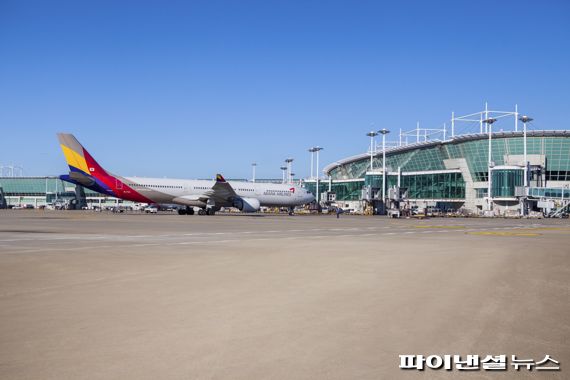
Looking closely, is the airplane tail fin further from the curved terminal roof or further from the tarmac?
the curved terminal roof

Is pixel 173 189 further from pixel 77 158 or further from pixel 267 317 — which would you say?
pixel 267 317

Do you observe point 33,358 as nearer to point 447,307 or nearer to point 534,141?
point 447,307

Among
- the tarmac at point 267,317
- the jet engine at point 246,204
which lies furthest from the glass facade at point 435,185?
the tarmac at point 267,317

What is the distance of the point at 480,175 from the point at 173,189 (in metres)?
81.0

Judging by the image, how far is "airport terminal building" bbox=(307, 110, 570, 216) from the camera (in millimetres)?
106812

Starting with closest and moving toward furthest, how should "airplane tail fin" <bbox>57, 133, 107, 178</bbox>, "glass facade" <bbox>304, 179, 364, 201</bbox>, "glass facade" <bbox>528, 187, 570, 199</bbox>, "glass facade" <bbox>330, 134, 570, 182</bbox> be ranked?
1. "airplane tail fin" <bbox>57, 133, 107, 178</bbox>
2. "glass facade" <bbox>528, 187, 570, 199</bbox>
3. "glass facade" <bbox>330, 134, 570, 182</bbox>
4. "glass facade" <bbox>304, 179, 364, 201</bbox>

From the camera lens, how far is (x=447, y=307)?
8.52 meters

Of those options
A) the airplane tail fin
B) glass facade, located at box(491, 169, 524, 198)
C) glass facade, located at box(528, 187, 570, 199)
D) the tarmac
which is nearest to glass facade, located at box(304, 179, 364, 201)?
glass facade, located at box(491, 169, 524, 198)

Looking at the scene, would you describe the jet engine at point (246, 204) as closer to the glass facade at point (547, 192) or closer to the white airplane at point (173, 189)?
the white airplane at point (173, 189)

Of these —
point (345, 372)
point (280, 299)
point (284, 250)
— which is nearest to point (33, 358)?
point (345, 372)

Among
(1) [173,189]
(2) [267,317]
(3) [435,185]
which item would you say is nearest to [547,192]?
(3) [435,185]

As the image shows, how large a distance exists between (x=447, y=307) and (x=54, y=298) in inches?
247

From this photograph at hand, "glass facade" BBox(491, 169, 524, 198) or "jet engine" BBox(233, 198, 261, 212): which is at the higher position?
"glass facade" BBox(491, 169, 524, 198)

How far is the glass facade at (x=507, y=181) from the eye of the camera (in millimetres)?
106812
